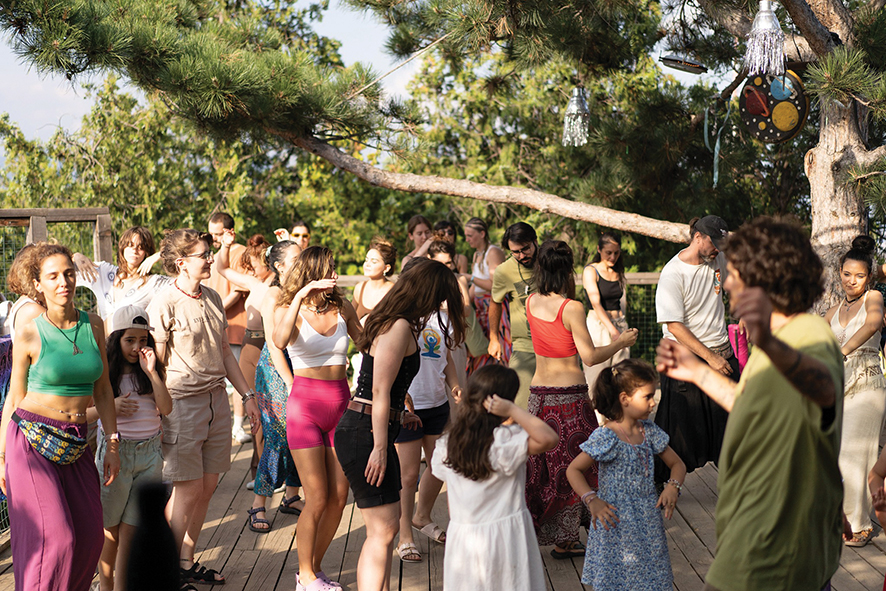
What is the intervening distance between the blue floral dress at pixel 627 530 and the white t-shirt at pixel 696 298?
5.06 ft

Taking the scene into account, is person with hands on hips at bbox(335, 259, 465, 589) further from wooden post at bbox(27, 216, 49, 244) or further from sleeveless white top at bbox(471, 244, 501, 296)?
sleeveless white top at bbox(471, 244, 501, 296)

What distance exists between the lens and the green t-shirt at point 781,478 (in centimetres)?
181

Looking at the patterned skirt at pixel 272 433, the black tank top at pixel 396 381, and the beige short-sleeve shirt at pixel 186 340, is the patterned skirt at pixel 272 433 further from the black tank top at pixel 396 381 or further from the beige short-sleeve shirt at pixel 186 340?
the black tank top at pixel 396 381

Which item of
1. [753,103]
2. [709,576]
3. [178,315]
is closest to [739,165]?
[753,103]

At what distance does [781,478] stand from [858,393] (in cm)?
291

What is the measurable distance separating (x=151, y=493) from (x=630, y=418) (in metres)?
2.66

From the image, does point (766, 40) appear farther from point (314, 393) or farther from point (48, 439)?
point (48, 439)

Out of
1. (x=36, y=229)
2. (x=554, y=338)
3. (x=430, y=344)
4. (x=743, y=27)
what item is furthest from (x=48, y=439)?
(x=743, y=27)

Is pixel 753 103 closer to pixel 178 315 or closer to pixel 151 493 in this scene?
pixel 178 315

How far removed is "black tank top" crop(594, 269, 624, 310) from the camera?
5961 millimetres

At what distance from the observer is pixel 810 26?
4984mm

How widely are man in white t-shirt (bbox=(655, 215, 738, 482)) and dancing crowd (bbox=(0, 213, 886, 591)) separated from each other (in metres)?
0.01

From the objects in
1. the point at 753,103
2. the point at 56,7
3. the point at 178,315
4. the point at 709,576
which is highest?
the point at 56,7

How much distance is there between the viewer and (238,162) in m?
10.2
